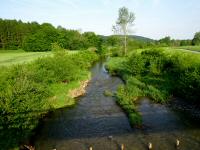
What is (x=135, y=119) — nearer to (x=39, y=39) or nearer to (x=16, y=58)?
(x=16, y=58)

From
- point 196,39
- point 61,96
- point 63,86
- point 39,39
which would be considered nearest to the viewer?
point 61,96

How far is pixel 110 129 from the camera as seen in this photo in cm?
2069

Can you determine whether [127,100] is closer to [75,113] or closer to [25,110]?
[75,113]

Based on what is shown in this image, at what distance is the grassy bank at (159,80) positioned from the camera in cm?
2444

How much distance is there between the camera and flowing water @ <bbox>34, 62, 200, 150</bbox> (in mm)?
17766

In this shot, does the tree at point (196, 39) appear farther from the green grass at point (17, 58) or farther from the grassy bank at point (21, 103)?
the grassy bank at point (21, 103)

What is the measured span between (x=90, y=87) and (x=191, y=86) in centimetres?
1766

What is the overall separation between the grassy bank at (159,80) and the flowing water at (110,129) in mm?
1483

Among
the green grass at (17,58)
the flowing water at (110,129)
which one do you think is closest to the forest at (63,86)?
the flowing water at (110,129)

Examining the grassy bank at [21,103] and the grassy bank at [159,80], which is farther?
the grassy bank at [159,80]

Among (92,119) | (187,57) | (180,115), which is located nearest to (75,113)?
(92,119)

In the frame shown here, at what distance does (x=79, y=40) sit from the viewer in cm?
10025

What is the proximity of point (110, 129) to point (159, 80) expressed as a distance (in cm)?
1775

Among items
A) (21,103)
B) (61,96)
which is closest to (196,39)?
(61,96)
